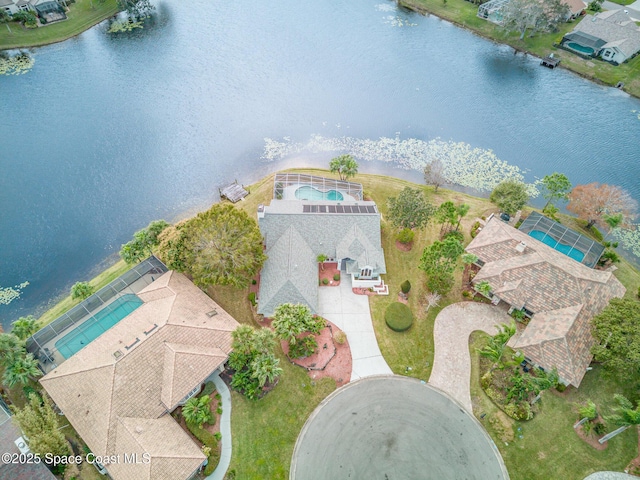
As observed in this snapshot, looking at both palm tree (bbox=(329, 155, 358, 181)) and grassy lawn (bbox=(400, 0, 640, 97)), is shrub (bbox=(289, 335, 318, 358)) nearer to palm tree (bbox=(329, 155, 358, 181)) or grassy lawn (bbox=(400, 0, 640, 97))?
palm tree (bbox=(329, 155, 358, 181))

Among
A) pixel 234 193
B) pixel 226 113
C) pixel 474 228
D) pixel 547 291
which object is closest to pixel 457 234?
pixel 474 228

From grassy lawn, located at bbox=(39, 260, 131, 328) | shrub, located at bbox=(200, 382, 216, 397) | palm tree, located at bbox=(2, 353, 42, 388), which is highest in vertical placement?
palm tree, located at bbox=(2, 353, 42, 388)

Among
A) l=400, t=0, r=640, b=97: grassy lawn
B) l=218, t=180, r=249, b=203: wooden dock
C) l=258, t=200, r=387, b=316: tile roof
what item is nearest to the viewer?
l=258, t=200, r=387, b=316: tile roof

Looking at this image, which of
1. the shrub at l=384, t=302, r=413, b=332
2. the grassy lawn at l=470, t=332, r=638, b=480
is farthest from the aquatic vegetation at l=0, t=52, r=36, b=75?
the grassy lawn at l=470, t=332, r=638, b=480

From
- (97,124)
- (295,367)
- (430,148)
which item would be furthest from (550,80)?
(97,124)

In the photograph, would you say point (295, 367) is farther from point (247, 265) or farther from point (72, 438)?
point (72, 438)

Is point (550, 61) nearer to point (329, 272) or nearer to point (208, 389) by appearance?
point (329, 272)

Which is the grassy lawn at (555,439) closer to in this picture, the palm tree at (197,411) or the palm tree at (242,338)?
the palm tree at (242,338)
